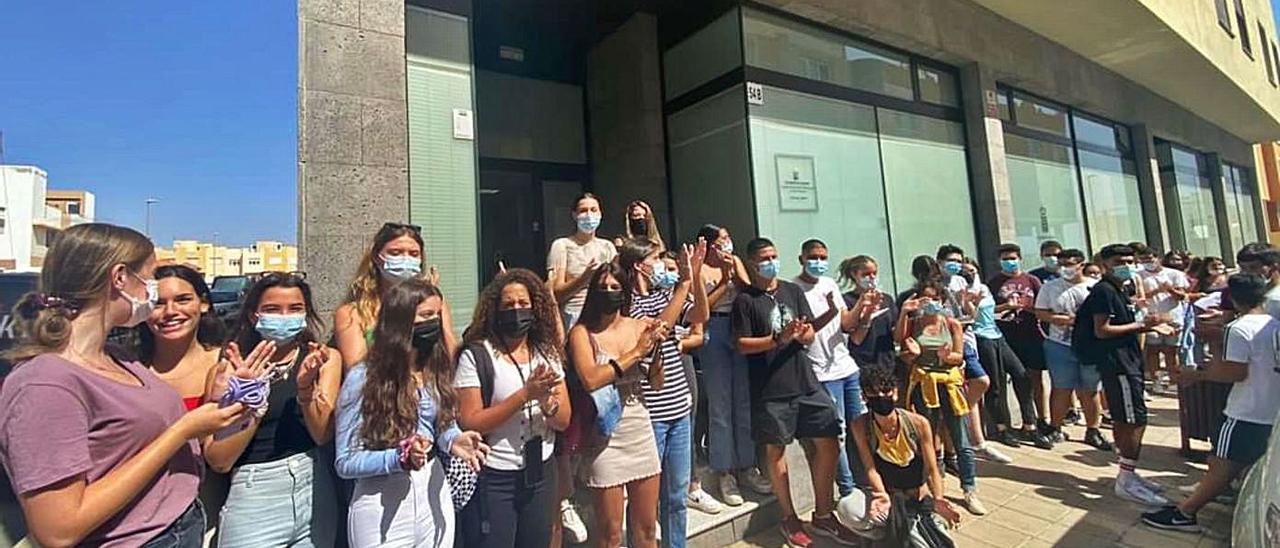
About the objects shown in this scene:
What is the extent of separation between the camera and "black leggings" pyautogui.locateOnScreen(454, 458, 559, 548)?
2.18 m

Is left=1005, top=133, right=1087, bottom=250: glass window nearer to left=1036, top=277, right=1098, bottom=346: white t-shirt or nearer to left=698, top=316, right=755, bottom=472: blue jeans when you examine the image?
left=1036, top=277, right=1098, bottom=346: white t-shirt

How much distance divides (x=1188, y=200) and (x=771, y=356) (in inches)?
591

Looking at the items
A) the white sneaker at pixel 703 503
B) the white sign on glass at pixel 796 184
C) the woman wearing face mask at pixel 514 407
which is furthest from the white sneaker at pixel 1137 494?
the woman wearing face mask at pixel 514 407

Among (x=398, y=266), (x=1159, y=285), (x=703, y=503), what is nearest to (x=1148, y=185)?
(x=1159, y=285)

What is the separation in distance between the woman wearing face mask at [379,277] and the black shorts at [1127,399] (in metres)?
4.77

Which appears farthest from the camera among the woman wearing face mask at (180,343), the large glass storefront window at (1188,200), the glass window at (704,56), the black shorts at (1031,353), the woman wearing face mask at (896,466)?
the large glass storefront window at (1188,200)

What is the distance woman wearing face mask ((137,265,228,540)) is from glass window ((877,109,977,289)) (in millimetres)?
6545

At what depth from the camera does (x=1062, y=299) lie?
210 inches

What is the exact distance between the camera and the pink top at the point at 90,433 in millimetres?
1283

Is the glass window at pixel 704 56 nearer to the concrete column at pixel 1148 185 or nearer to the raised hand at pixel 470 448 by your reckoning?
the raised hand at pixel 470 448

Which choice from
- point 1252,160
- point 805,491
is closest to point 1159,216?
point 1252,160

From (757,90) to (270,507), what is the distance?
539cm

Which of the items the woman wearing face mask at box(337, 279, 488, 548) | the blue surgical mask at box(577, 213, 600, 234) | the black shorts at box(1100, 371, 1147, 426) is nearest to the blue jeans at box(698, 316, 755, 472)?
the blue surgical mask at box(577, 213, 600, 234)

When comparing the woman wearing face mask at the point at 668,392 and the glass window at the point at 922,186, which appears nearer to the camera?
the woman wearing face mask at the point at 668,392
